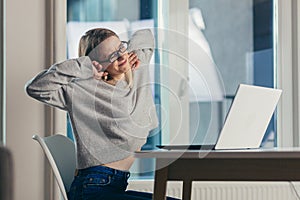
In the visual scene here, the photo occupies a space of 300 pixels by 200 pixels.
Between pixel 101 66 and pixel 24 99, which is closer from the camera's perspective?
pixel 101 66

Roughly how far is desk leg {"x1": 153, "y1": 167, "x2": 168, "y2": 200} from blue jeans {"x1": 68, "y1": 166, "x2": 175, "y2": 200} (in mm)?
237

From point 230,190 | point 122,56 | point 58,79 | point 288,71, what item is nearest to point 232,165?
point 122,56

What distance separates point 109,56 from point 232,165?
29.2 inches

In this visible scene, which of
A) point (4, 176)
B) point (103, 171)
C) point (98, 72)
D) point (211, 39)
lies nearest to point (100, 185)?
point (103, 171)

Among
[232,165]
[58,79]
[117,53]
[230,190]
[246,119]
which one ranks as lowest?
[230,190]

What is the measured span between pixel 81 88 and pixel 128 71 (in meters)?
0.20

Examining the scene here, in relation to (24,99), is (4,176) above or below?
below

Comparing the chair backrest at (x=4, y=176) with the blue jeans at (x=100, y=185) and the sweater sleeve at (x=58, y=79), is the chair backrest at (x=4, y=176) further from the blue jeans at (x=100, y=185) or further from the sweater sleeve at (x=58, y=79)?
the sweater sleeve at (x=58, y=79)

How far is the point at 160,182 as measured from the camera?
2.05 m

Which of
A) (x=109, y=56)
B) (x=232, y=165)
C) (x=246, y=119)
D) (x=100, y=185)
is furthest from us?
(x=109, y=56)

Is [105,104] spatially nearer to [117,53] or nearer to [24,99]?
[117,53]

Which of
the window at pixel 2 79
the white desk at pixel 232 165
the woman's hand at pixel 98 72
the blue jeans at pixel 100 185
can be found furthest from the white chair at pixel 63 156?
the window at pixel 2 79

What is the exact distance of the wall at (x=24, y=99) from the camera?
330cm

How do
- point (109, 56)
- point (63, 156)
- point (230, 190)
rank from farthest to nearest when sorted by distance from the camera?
1. point (230, 190)
2. point (63, 156)
3. point (109, 56)
